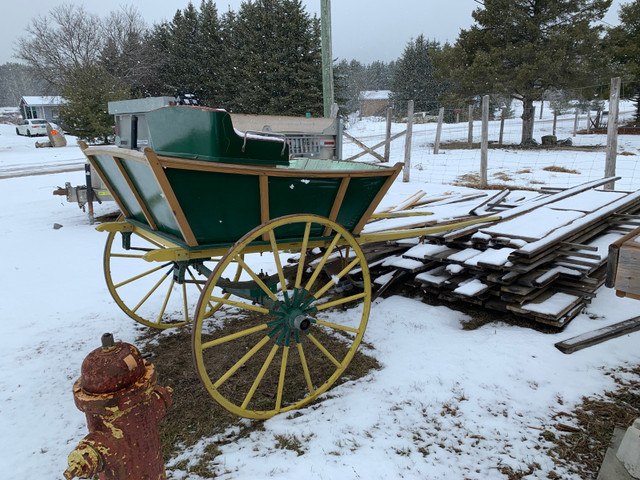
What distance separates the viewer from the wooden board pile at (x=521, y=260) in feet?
12.4

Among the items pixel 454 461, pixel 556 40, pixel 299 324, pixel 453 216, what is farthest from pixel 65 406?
pixel 556 40

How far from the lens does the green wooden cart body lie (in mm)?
2516

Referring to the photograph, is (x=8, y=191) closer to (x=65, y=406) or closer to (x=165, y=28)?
(x=65, y=406)

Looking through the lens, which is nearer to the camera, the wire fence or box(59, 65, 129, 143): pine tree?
the wire fence

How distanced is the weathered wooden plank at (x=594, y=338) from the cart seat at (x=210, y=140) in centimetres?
204

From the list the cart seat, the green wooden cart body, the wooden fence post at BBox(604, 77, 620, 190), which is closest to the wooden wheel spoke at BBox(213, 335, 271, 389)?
the green wooden cart body

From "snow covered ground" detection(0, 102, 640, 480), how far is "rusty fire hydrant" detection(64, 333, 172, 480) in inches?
32.3

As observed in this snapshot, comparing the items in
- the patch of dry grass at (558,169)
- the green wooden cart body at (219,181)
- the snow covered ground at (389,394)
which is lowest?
the snow covered ground at (389,394)

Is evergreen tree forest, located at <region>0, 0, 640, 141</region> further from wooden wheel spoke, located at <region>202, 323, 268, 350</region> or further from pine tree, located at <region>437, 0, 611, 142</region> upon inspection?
wooden wheel spoke, located at <region>202, 323, 268, 350</region>

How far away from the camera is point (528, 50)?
17.9 metres

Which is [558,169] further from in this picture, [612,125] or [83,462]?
[83,462]

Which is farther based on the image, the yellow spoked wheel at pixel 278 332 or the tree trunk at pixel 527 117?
the tree trunk at pixel 527 117

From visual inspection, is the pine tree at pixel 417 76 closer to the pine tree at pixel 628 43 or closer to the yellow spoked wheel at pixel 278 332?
the pine tree at pixel 628 43

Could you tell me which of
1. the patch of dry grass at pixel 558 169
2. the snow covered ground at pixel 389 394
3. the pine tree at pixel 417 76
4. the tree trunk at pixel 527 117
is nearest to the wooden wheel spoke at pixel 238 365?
the snow covered ground at pixel 389 394
